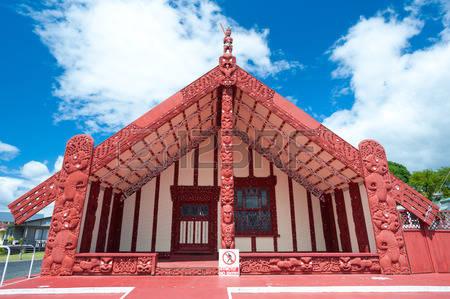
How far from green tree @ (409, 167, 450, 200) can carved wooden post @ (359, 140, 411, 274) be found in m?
31.1

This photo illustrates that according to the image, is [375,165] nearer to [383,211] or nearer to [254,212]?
[383,211]

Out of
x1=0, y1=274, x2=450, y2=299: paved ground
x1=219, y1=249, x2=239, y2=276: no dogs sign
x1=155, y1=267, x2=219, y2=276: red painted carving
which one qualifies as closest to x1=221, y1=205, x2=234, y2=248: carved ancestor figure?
x1=219, y1=249, x2=239, y2=276: no dogs sign

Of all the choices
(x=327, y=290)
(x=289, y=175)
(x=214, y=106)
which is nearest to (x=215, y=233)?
(x=289, y=175)

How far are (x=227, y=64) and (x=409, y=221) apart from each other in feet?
19.4

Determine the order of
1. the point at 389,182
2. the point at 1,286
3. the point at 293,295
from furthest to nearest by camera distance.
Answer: the point at 389,182 < the point at 1,286 < the point at 293,295

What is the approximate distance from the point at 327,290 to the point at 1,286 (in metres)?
5.49

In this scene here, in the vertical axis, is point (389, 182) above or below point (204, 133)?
below

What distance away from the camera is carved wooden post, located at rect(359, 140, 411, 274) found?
519 centimetres

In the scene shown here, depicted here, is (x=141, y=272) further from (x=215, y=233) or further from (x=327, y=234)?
(x=327, y=234)

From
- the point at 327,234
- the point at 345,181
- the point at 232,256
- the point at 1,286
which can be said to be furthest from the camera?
the point at 327,234

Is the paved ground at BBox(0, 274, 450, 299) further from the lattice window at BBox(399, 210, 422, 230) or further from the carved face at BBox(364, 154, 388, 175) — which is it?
the carved face at BBox(364, 154, 388, 175)

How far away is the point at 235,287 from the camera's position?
12.9 ft

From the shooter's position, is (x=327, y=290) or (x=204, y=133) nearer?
(x=327, y=290)

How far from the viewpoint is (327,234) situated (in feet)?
28.4
